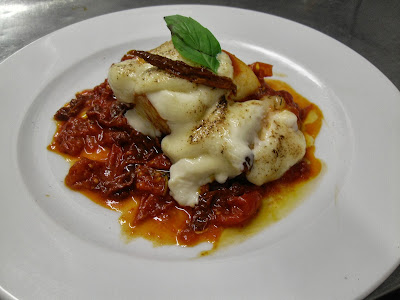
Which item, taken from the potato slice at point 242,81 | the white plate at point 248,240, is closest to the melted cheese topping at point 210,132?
the potato slice at point 242,81

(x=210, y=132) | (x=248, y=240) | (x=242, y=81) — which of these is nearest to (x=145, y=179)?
(x=210, y=132)

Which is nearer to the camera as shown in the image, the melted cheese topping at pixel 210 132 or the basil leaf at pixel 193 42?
the melted cheese topping at pixel 210 132

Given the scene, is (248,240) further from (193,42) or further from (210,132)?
(193,42)

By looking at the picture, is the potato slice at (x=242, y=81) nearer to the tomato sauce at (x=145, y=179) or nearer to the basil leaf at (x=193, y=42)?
the tomato sauce at (x=145, y=179)

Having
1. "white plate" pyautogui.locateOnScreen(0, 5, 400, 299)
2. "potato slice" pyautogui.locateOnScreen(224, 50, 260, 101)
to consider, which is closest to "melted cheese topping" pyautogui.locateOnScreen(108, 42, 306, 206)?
"potato slice" pyautogui.locateOnScreen(224, 50, 260, 101)

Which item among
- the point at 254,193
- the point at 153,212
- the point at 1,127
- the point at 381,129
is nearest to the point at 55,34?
the point at 1,127

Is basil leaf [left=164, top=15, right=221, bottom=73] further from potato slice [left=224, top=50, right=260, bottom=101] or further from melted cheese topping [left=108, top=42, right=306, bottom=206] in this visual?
potato slice [left=224, top=50, right=260, bottom=101]
